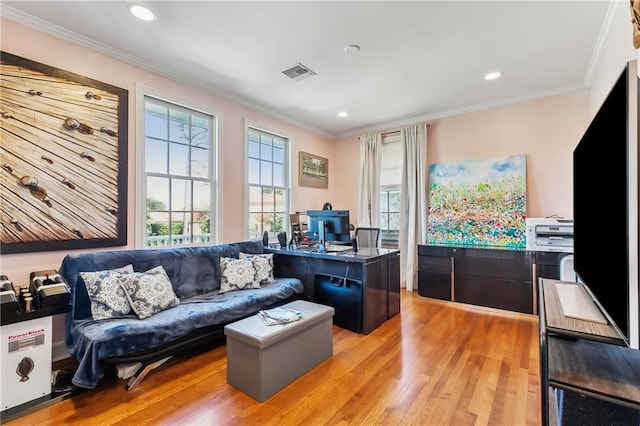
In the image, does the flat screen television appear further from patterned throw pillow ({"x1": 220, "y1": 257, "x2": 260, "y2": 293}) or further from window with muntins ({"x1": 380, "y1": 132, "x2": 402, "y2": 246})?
window with muntins ({"x1": 380, "y1": 132, "x2": 402, "y2": 246})

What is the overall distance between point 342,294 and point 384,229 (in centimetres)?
227

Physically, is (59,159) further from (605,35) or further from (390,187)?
(605,35)

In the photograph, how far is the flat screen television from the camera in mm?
983

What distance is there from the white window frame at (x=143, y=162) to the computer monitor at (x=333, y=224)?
1200mm

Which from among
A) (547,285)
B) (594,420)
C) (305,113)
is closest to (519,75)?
(547,285)

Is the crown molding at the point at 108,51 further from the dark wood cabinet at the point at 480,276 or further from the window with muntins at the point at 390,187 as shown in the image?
the dark wood cabinet at the point at 480,276

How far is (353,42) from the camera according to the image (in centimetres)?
260

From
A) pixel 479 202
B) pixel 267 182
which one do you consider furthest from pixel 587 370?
pixel 267 182

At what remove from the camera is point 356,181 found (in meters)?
5.46

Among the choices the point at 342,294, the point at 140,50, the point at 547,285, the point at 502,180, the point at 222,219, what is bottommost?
the point at 342,294

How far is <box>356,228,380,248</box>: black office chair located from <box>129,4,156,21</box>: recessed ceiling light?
3187mm

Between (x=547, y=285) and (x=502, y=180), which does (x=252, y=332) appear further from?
(x=502, y=180)

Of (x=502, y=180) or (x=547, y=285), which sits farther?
(x=502, y=180)

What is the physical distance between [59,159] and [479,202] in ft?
15.6
